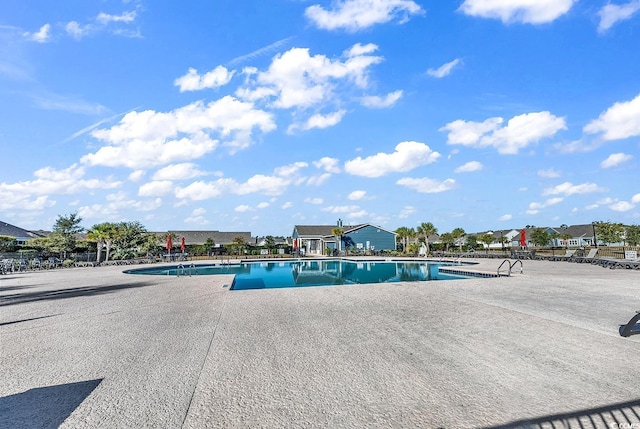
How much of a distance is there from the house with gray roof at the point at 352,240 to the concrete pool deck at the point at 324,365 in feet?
133

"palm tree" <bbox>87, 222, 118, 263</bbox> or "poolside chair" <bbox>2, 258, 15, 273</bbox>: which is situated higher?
"palm tree" <bbox>87, 222, 118, 263</bbox>

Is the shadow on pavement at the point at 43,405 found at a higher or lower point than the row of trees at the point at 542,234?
lower

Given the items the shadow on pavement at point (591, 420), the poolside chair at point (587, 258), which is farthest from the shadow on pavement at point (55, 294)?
the poolside chair at point (587, 258)

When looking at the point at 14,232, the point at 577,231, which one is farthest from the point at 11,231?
the point at 577,231

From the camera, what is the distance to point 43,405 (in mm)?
3781

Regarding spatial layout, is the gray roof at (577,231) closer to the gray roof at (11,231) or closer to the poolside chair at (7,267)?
the poolside chair at (7,267)

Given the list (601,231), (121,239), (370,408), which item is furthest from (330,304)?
(601,231)

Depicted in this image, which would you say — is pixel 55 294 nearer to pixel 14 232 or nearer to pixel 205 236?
pixel 14 232

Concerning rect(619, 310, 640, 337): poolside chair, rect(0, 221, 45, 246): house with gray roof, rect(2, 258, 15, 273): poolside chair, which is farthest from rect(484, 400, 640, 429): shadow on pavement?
rect(0, 221, 45, 246): house with gray roof

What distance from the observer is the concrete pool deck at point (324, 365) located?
3.49 meters

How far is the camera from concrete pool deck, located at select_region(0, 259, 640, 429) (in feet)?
11.5

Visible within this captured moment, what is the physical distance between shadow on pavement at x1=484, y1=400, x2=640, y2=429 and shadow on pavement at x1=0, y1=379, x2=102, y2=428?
168 inches

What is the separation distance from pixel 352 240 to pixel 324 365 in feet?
152

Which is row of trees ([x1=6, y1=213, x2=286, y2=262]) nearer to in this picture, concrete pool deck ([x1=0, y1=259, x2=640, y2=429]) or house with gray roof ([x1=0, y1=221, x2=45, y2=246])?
house with gray roof ([x1=0, y1=221, x2=45, y2=246])
